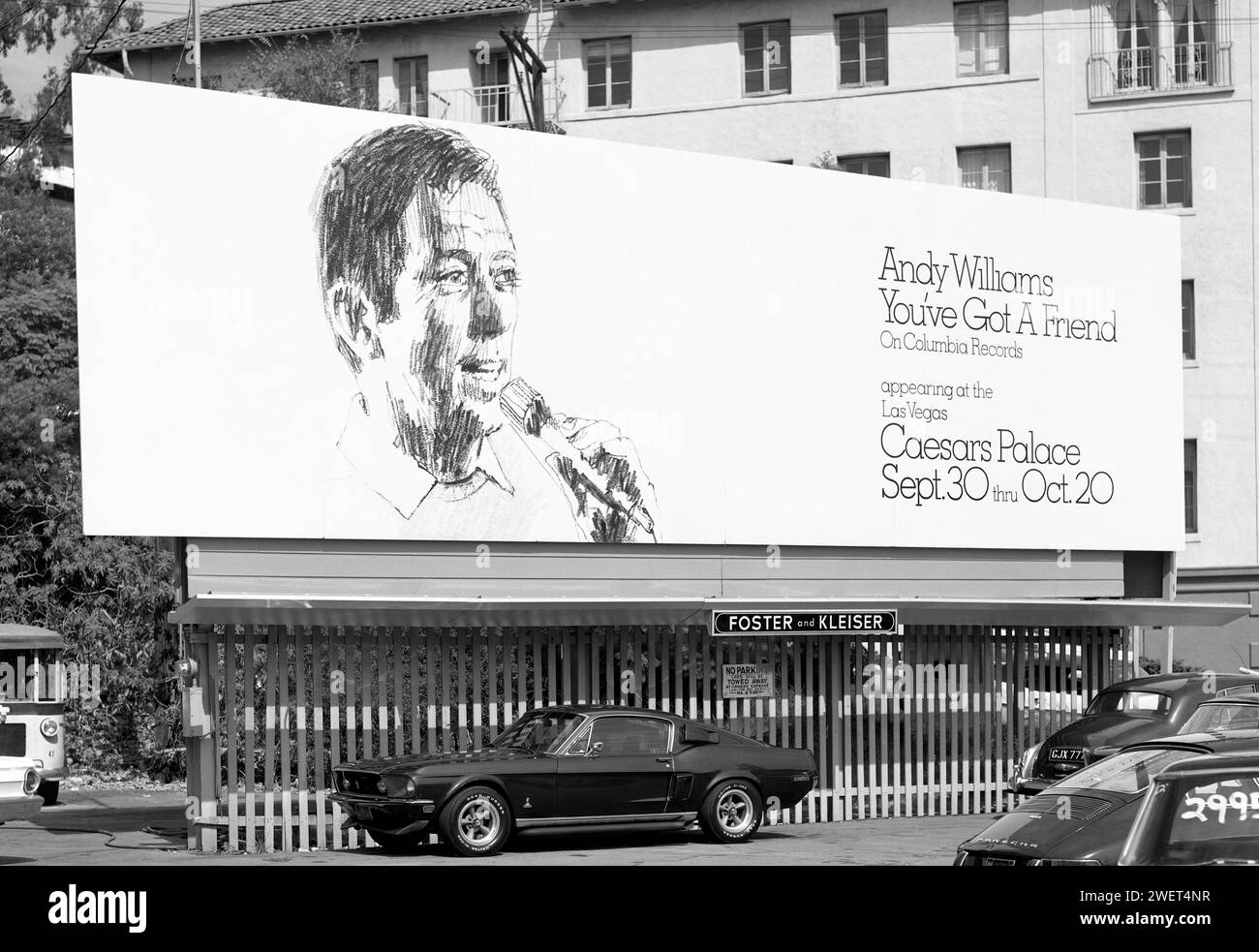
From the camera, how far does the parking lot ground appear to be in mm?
16031

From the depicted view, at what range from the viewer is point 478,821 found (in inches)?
627

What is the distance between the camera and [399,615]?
17.8 m

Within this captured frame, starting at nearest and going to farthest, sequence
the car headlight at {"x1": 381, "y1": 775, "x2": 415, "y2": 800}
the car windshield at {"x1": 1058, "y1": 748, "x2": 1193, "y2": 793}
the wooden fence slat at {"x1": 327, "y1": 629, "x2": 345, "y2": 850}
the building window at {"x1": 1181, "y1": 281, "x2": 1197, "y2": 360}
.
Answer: the car windshield at {"x1": 1058, "y1": 748, "x2": 1193, "y2": 793} < the car headlight at {"x1": 381, "y1": 775, "x2": 415, "y2": 800} < the wooden fence slat at {"x1": 327, "y1": 629, "x2": 345, "y2": 850} < the building window at {"x1": 1181, "y1": 281, "x2": 1197, "y2": 360}

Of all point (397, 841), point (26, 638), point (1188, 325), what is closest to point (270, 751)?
point (397, 841)

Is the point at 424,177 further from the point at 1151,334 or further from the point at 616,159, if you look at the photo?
the point at 1151,334

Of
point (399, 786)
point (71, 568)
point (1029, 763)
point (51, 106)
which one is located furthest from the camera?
point (51, 106)

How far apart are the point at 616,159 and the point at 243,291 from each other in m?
4.81

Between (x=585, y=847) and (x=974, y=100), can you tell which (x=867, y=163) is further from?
(x=585, y=847)

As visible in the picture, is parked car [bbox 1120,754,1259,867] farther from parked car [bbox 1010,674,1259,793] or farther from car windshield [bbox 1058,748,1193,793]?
parked car [bbox 1010,674,1259,793]

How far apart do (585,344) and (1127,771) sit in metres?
10.9

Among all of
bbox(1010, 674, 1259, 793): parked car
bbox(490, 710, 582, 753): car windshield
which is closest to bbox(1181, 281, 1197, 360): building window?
bbox(1010, 674, 1259, 793): parked car

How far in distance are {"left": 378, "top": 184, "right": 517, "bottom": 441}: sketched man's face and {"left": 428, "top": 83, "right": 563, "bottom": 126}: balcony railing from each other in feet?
89.5
